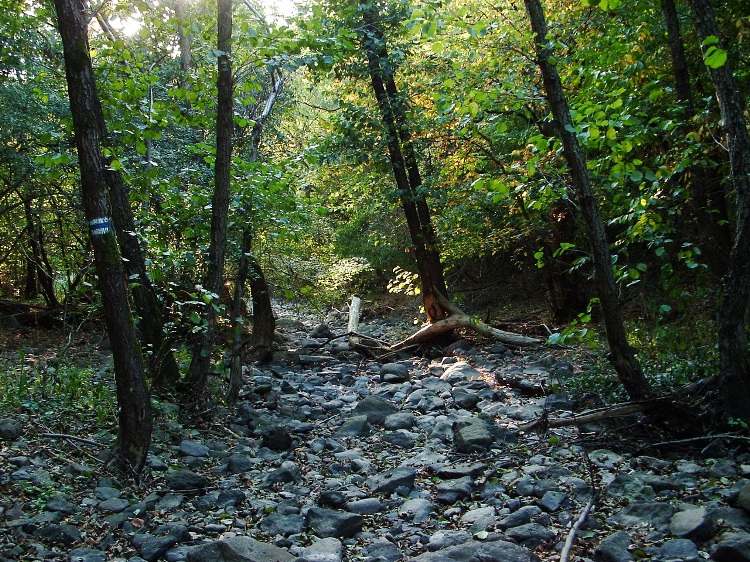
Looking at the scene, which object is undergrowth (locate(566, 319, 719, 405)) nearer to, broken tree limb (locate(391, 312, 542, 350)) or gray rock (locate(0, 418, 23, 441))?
broken tree limb (locate(391, 312, 542, 350))

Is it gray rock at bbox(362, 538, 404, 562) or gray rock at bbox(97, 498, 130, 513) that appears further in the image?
gray rock at bbox(97, 498, 130, 513)

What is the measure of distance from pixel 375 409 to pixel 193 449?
8.23 ft

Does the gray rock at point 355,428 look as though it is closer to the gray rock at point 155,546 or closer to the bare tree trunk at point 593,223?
the bare tree trunk at point 593,223

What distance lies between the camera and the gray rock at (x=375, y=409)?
7945 mm

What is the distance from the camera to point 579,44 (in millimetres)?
8211

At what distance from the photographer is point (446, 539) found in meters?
4.37

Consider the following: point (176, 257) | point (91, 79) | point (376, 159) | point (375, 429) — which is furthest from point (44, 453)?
point (376, 159)

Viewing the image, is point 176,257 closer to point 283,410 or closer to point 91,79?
point 91,79

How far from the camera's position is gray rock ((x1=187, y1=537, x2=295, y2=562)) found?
3.93 m

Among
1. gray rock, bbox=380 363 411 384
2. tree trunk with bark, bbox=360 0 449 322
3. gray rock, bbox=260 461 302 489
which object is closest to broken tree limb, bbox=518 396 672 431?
gray rock, bbox=260 461 302 489

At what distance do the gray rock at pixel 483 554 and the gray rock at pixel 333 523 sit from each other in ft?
2.46

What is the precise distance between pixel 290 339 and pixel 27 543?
37.7 ft

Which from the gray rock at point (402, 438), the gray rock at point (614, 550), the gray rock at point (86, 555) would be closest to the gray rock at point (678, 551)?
the gray rock at point (614, 550)

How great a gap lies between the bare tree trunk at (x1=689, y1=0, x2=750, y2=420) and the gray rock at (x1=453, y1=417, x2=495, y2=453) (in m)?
2.12
